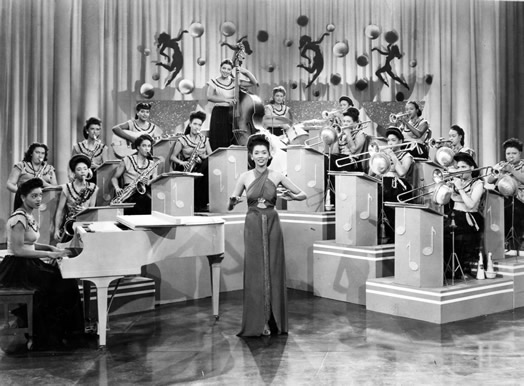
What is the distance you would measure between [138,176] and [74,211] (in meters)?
0.96

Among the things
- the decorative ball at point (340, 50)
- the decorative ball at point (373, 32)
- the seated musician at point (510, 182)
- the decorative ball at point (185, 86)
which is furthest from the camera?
the decorative ball at point (340, 50)

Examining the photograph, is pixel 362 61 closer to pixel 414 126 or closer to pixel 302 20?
pixel 302 20

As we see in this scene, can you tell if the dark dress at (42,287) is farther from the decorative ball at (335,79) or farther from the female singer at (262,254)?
the decorative ball at (335,79)

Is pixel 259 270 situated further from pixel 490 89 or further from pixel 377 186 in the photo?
pixel 490 89

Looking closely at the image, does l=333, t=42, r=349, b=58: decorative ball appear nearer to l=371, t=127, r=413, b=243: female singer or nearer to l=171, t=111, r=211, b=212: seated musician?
l=171, t=111, r=211, b=212: seated musician

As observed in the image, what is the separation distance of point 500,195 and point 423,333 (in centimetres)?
239

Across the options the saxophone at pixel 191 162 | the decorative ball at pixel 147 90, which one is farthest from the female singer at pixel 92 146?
the decorative ball at pixel 147 90

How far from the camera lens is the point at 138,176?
26.3ft

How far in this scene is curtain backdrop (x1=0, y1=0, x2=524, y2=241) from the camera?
10805 millimetres

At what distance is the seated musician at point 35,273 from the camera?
551cm

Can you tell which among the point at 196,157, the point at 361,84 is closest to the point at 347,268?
the point at 196,157

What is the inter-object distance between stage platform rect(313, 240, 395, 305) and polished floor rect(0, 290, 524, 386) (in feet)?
2.07

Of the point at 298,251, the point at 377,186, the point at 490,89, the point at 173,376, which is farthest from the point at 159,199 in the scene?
the point at 490,89

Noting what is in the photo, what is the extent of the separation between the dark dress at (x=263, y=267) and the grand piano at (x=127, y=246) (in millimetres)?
331
